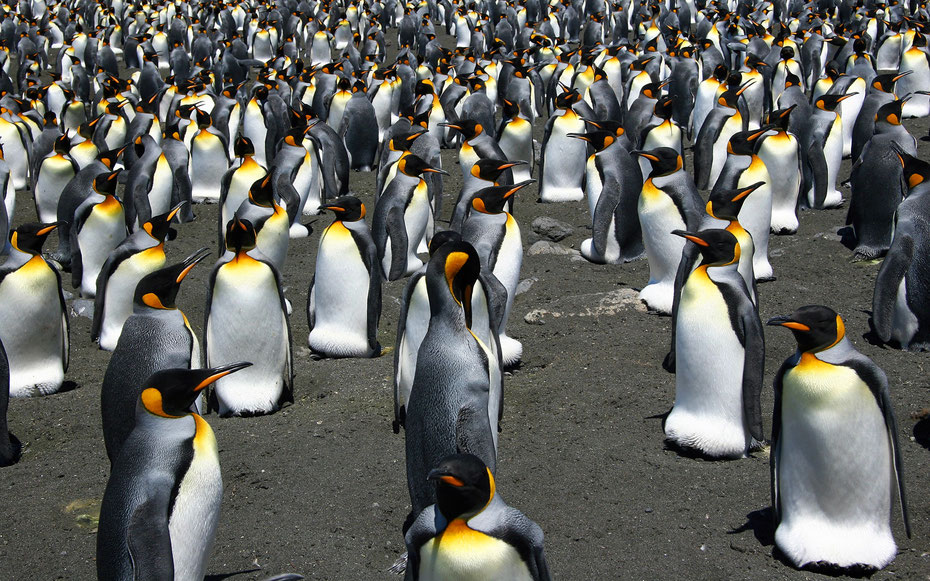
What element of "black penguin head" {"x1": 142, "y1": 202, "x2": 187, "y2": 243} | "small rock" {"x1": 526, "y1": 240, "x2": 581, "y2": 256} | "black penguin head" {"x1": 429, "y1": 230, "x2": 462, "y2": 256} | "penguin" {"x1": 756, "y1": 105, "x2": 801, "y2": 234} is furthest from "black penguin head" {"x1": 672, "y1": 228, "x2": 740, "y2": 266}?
"small rock" {"x1": 526, "y1": 240, "x2": 581, "y2": 256}

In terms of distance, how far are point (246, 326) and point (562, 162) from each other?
18.4 ft

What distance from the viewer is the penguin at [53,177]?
10430mm

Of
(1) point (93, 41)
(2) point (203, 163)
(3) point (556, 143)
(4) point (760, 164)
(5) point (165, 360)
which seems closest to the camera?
(5) point (165, 360)

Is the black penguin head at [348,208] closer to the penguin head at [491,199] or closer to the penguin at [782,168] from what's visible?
the penguin head at [491,199]

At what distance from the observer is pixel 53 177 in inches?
412

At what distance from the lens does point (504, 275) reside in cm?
611

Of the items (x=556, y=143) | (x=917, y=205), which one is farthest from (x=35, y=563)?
(x=556, y=143)

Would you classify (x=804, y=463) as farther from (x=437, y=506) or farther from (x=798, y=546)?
(x=437, y=506)

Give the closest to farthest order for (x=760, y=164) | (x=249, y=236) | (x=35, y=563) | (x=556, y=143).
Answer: (x=35, y=563), (x=249, y=236), (x=760, y=164), (x=556, y=143)

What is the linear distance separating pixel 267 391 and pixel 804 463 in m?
3.12

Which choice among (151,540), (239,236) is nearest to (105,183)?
(239,236)

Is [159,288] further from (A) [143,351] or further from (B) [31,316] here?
(B) [31,316]

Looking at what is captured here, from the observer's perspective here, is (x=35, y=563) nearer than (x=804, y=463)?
No

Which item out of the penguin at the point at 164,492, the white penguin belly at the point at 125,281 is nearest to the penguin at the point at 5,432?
the white penguin belly at the point at 125,281
